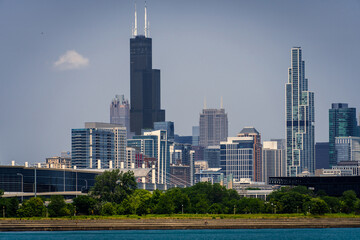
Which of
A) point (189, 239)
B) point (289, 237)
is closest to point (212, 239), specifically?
point (189, 239)

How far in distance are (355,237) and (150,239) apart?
1794 inches

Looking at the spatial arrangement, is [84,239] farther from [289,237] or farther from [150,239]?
[289,237]

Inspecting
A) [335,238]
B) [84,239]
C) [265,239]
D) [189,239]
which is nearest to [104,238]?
[84,239]

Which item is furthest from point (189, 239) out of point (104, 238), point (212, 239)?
point (104, 238)

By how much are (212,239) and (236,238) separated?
5557 mm

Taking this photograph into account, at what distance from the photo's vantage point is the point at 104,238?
19962 cm

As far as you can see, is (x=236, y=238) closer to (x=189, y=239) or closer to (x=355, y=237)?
(x=189, y=239)

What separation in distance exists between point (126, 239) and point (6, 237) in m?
27.1

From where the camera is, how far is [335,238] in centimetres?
19525

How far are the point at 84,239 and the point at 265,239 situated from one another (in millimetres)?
39757

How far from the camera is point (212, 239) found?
19662 centimetres

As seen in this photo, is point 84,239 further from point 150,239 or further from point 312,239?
point 312,239

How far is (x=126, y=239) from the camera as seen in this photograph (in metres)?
196

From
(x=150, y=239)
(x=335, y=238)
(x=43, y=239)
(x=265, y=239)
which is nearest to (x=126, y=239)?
(x=150, y=239)
